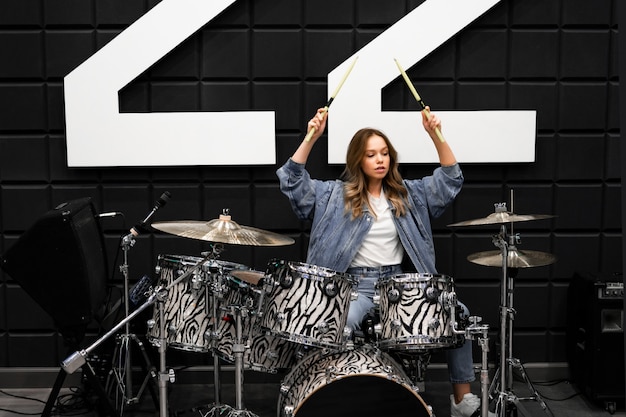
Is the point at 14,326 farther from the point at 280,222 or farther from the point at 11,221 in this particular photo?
the point at 280,222

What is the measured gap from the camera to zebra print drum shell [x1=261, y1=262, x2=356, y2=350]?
110 inches

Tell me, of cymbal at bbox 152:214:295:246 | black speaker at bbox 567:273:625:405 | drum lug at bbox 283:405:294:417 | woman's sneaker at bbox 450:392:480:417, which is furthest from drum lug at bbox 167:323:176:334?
black speaker at bbox 567:273:625:405

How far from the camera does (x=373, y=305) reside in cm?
322

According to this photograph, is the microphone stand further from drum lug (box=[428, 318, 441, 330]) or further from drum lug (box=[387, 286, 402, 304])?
drum lug (box=[428, 318, 441, 330])

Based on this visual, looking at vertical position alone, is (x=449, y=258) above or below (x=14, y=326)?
above

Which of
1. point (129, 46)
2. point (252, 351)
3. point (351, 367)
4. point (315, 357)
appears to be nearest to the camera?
point (351, 367)

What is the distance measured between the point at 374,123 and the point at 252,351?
1.38 m

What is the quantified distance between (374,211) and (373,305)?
1.49 ft

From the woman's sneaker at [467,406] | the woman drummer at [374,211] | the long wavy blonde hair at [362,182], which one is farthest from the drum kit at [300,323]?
the long wavy blonde hair at [362,182]

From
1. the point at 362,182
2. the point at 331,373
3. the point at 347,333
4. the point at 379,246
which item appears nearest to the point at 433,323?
the point at 347,333

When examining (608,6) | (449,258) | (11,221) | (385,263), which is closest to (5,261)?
(11,221)

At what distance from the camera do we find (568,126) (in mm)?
3867

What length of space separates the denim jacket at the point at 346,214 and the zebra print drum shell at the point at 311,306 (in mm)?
482

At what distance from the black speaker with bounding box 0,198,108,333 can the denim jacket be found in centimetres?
95
